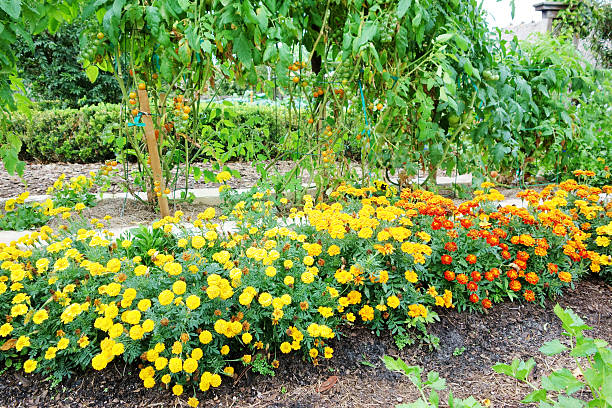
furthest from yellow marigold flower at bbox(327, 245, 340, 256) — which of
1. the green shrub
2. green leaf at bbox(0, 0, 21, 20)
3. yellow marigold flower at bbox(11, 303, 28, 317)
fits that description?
the green shrub

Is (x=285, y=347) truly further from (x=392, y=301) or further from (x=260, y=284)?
(x=392, y=301)

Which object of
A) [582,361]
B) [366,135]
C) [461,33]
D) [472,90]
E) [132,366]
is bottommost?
[582,361]

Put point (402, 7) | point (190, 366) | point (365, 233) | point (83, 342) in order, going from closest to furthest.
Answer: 1. point (190, 366)
2. point (83, 342)
3. point (365, 233)
4. point (402, 7)

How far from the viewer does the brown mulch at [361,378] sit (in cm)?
142

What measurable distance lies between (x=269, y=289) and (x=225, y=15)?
4.18 ft

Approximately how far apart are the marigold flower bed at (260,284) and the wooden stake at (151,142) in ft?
1.63

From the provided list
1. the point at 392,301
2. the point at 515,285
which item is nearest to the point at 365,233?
the point at 392,301

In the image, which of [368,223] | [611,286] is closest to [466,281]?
[368,223]

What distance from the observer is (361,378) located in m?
1.54

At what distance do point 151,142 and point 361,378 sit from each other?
6.02ft

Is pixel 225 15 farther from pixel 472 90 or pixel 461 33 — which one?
pixel 472 90

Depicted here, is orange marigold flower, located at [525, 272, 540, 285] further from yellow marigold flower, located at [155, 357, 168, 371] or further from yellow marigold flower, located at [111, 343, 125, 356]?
yellow marigold flower, located at [111, 343, 125, 356]

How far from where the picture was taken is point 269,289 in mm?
1603

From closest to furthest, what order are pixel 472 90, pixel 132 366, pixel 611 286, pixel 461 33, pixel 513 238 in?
pixel 132 366 < pixel 513 238 < pixel 611 286 < pixel 461 33 < pixel 472 90
